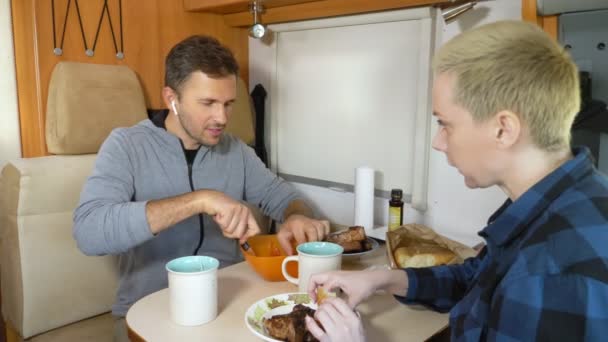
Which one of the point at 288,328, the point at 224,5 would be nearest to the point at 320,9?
the point at 224,5

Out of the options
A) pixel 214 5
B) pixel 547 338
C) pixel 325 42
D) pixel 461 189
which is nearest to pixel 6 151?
pixel 214 5

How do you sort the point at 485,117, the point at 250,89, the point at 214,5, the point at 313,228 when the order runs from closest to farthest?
the point at 485,117 < the point at 313,228 < the point at 214,5 < the point at 250,89

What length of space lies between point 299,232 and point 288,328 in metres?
0.48

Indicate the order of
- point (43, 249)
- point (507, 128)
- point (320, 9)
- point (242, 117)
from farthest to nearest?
point (242, 117) → point (320, 9) → point (43, 249) → point (507, 128)

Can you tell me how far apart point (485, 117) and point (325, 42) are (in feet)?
4.73

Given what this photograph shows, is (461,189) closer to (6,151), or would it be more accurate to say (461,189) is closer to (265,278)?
(265,278)

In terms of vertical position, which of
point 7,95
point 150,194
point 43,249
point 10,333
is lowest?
point 10,333

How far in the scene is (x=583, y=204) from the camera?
0.64m

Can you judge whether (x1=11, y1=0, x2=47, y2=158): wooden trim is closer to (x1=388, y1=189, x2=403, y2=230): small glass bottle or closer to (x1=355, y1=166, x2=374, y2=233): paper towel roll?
(x1=355, y1=166, x2=374, y2=233): paper towel roll

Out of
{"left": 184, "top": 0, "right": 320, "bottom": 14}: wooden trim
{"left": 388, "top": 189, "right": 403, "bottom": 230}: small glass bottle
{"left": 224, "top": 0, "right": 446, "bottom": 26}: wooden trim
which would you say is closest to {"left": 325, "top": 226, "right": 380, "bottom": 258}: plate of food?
{"left": 388, "top": 189, "right": 403, "bottom": 230}: small glass bottle

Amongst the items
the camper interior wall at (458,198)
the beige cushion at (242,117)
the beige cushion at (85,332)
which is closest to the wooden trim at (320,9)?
the camper interior wall at (458,198)

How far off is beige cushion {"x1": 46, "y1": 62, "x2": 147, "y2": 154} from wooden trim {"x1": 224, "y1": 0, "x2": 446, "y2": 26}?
619 mm

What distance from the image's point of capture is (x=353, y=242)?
53.1 inches

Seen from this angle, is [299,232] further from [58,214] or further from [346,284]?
[58,214]
